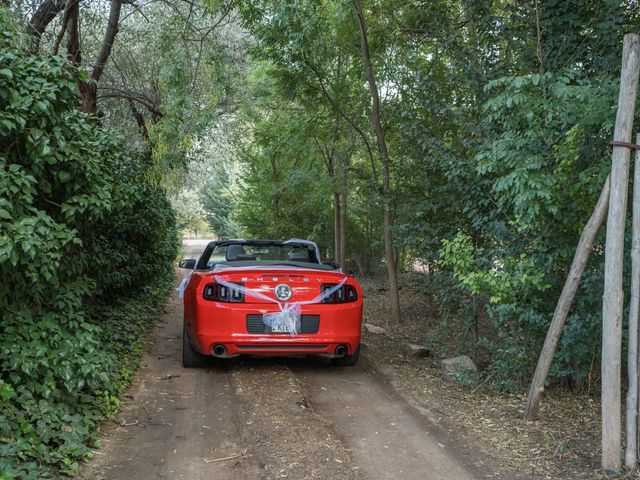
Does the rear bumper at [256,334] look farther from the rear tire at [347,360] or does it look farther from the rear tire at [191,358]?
the rear tire at [347,360]

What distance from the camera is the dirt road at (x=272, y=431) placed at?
13.5 ft

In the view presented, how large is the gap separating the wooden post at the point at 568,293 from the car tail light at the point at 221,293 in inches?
125

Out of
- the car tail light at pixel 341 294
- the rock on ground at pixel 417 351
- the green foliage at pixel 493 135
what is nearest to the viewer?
the green foliage at pixel 493 135

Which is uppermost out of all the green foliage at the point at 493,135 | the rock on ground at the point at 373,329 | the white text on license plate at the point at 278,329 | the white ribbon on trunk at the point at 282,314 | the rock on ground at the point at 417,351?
the green foliage at the point at 493,135

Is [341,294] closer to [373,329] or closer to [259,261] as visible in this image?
[259,261]

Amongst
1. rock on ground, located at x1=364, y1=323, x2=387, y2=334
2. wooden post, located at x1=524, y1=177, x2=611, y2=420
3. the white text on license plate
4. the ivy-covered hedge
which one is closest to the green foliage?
wooden post, located at x1=524, y1=177, x2=611, y2=420

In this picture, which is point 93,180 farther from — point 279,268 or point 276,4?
point 276,4

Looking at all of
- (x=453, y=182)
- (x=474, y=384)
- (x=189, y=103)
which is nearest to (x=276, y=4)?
(x=189, y=103)

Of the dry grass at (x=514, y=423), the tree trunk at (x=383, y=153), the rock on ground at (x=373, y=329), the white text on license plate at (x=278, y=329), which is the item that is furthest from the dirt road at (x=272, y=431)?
the tree trunk at (x=383, y=153)

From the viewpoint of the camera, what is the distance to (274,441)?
463 centimetres

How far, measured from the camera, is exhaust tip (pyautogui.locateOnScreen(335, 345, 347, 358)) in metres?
6.71

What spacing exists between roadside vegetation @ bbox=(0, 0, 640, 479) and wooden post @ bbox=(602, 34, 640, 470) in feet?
1.90

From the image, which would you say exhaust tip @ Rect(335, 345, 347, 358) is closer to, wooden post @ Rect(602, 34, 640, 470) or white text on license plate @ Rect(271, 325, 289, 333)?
white text on license plate @ Rect(271, 325, 289, 333)

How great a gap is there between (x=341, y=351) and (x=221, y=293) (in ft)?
5.13
